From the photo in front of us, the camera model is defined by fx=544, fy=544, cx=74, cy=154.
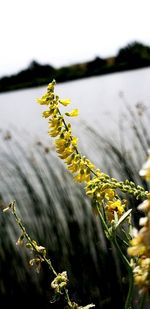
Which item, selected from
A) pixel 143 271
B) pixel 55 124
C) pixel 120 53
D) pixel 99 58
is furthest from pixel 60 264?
pixel 99 58

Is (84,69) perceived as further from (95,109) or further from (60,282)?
(60,282)

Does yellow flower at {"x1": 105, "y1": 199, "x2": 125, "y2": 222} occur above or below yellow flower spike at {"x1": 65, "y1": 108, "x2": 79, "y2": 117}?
below

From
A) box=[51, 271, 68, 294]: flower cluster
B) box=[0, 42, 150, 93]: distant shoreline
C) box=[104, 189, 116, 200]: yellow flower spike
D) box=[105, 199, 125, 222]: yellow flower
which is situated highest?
box=[0, 42, 150, 93]: distant shoreline

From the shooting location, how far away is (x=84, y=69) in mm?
46344

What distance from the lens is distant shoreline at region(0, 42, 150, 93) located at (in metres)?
40.3

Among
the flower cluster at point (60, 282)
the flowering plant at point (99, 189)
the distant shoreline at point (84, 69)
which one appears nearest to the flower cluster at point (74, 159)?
the flowering plant at point (99, 189)

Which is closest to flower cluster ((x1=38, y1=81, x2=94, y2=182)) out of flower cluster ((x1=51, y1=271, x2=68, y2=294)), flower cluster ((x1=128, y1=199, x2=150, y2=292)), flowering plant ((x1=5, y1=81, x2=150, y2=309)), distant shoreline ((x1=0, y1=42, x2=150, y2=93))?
flowering plant ((x1=5, y1=81, x2=150, y2=309))

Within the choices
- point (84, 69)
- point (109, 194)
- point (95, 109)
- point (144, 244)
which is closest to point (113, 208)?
point (109, 194)

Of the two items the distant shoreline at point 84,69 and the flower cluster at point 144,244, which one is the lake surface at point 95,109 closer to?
the flower cluster at point 144,244

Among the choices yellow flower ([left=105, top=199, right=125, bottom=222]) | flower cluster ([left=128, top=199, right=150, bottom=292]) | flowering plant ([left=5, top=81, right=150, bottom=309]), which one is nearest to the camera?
flower cluster ([left=128, top=199, right=150, bottom=292])

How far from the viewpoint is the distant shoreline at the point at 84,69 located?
4031 cm

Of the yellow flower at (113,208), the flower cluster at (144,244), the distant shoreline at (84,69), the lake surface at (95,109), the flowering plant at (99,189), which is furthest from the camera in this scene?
the distant shoreline at (84,69)

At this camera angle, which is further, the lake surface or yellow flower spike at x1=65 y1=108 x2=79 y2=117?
the lake surface

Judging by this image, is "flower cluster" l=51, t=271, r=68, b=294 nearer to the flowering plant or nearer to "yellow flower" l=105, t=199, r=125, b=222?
the flowering plant
